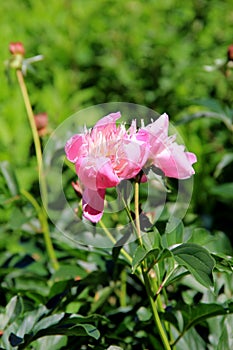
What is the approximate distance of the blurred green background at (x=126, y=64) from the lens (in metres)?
2.30

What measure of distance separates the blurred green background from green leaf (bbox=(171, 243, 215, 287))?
4.14 ft

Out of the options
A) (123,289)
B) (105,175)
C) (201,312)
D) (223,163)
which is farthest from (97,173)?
(223,163)

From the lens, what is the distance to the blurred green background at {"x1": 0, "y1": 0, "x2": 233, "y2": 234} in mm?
2301

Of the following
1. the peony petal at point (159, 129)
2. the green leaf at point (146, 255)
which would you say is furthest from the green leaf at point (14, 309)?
the peony petal at point (159, 129)

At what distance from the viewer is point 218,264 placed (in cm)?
94

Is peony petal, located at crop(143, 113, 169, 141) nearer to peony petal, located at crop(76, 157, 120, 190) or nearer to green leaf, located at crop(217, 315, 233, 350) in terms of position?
peony petal, located at crop(76, 157, 120, 190)

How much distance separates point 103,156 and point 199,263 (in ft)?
0.63

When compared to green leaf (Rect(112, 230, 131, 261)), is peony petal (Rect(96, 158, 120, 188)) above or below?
above

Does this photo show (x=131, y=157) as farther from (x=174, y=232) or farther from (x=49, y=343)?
(x=49, y=343)

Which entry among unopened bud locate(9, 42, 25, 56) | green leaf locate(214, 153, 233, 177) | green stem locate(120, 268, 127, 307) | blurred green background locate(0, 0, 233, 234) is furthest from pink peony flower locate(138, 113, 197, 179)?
blurred green background locate(0, 0, 233, 234)

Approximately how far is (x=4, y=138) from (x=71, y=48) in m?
0.70

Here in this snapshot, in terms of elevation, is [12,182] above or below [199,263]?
below

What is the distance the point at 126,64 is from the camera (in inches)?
107

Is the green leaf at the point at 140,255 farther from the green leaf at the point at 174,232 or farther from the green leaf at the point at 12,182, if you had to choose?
the green leaf at the point at 12,182
